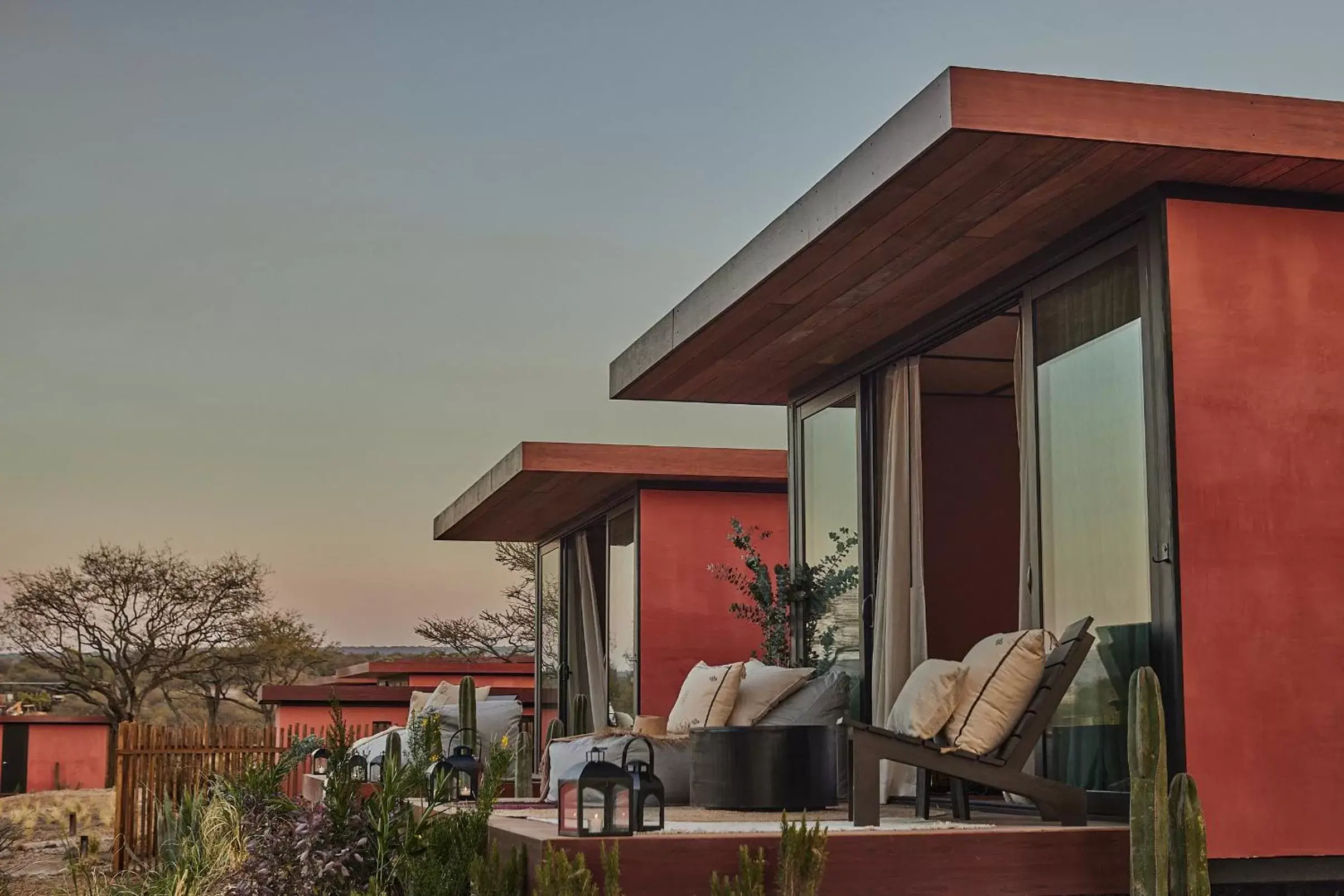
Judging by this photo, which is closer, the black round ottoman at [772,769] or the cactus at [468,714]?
the black round ottoman at [772,769]

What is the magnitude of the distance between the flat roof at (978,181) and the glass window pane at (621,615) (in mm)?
4881

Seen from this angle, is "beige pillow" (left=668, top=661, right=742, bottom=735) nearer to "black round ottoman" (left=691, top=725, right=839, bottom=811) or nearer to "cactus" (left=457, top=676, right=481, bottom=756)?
"black round ottoman" (left=691, top=725, right=839, bottom=811)

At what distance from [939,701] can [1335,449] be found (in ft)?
5.41

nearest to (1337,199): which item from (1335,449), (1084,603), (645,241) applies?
(1335,449)

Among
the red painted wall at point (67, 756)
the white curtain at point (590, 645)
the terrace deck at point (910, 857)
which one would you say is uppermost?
the white curtain at point (590, 645)

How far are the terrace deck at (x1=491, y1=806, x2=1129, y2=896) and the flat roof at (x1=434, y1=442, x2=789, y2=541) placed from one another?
5409 millimetres

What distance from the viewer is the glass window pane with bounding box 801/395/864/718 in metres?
8.12

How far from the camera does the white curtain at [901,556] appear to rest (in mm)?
7531

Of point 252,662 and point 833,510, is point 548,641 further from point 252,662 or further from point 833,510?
point 252,662

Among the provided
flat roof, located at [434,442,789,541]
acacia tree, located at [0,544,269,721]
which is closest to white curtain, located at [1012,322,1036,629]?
flat roof, located at [434,442,789,541]

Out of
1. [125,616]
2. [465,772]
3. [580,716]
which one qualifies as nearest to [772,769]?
[465,772]

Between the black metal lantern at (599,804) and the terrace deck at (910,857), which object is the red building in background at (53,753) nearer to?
the terrace deck at (910,857)

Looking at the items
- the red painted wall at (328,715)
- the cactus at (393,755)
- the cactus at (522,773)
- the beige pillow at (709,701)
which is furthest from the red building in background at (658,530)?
the red painted wall at (328,715)

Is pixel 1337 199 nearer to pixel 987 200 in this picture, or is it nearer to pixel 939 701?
pixel 987 200
